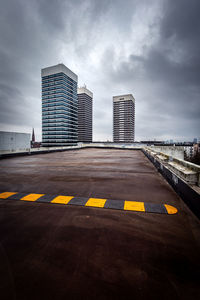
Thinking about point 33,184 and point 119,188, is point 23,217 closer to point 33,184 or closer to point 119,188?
point 33,184

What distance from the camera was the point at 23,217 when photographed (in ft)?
12.1

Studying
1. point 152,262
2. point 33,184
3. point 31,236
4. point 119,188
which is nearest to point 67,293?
point 152,262

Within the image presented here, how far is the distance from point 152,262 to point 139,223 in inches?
44.2

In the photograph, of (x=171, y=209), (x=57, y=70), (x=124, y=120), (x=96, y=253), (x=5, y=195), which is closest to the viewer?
(x=96, y=253)

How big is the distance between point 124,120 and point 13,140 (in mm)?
152923

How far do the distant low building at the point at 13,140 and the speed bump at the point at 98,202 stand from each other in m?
53.0

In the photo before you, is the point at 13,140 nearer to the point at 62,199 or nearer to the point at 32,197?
the point at 32,197

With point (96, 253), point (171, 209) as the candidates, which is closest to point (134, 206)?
point (171, 209)

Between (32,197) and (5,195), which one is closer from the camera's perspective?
(32,197)

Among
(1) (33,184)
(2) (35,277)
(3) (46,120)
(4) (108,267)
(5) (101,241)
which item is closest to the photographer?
(2) (35,277)

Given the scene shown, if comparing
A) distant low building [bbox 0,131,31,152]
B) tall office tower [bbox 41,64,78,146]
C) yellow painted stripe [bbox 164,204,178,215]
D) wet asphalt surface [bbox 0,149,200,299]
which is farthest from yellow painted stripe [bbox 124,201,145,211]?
tall office tower [bbox 41,64,78,146]

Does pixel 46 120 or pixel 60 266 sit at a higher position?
pixel 46 120

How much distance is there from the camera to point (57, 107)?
411 ft

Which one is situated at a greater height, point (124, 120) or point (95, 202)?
point (124, 120)
